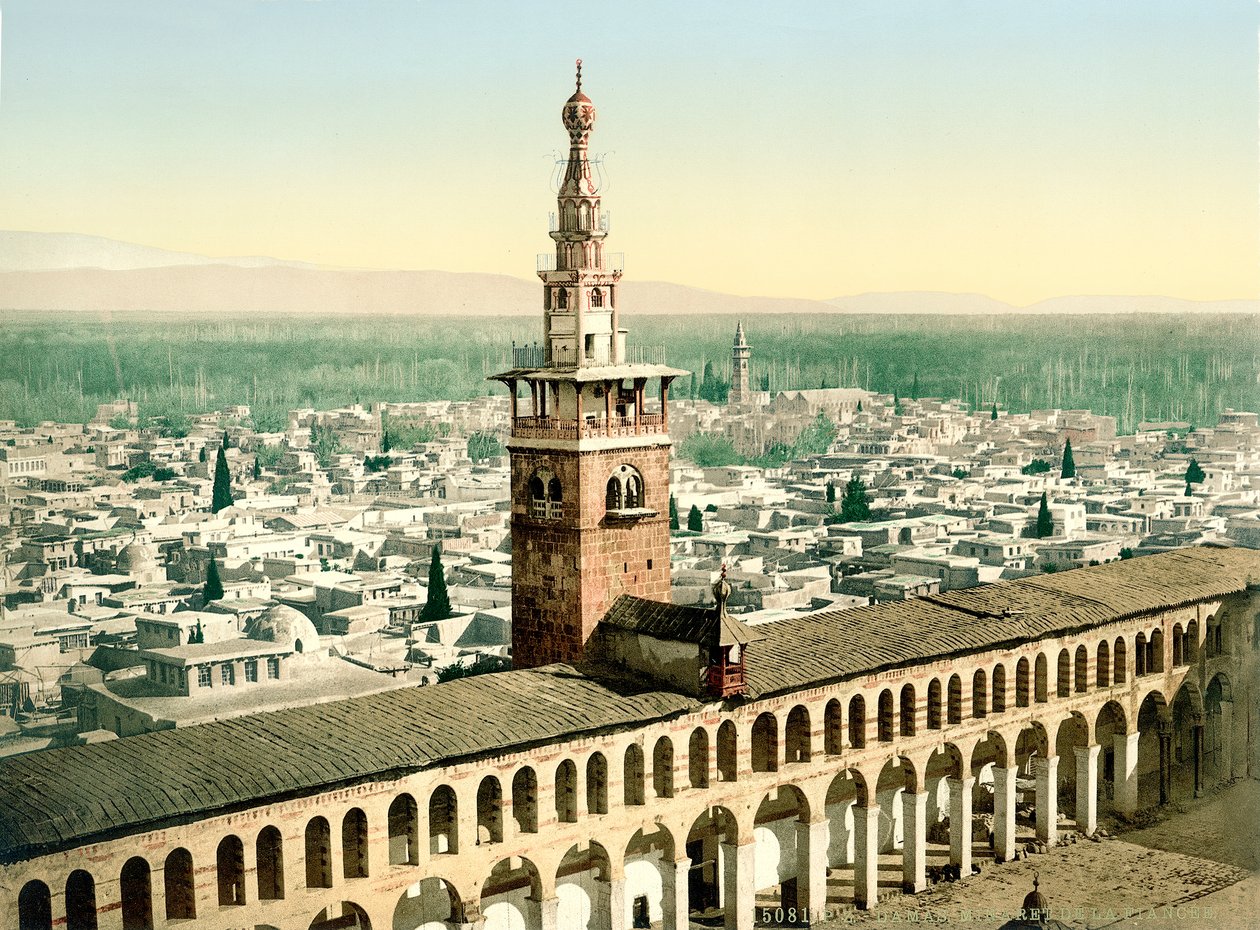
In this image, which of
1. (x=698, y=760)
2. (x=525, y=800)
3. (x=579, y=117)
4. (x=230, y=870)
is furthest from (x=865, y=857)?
(x=579, y=117)

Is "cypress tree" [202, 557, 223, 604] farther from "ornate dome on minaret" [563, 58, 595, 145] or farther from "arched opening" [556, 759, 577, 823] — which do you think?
"arched opening" [556, 759, 577, 823]

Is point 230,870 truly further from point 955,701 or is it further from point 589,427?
point 955,701

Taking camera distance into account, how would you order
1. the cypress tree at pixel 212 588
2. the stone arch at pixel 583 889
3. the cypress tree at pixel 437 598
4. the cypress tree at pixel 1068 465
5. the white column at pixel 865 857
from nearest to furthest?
the stone arch at pixel 583 889 < the white column at pixel 865 857 < the cypress tree at pixel 437 598 < the cypress tree at pixel 212 588 < the cypress tree at pixel 1068 465

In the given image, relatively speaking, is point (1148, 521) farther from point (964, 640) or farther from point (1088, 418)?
point (964, 640)

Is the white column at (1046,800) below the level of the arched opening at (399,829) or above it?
below

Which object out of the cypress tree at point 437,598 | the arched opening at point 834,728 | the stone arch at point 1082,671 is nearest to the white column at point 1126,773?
the stone arch at point 1082,671

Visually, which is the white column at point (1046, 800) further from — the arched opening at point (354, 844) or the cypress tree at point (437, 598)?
the cypress tree at point (437, 598)

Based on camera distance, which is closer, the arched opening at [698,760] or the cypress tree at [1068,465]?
the arched opening at [698,760]

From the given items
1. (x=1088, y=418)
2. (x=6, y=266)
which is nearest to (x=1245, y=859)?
A: (x=6, y=266)
